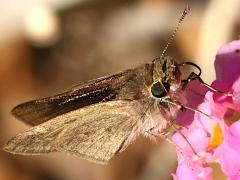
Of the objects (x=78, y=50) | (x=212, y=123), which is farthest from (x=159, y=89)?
(x=78, y=50)

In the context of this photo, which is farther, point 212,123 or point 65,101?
point 65,101

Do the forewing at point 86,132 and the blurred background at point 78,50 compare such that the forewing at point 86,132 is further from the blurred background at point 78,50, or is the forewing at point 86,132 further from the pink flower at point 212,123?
the blurred background at point 78,50

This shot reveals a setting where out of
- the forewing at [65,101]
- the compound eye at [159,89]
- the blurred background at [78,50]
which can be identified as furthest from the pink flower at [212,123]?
the blurred background at [78,50]

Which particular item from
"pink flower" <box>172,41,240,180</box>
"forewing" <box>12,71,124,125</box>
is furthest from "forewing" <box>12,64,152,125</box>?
"pink flower" <box>172,41,240,180</box>

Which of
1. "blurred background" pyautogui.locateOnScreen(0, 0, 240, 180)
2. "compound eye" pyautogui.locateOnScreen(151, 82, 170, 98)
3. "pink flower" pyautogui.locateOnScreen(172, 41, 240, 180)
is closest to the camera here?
"pink flower" pyautogui.locateOnScreen(172, 41, 240, 180)

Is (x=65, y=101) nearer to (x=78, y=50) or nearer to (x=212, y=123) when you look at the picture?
(x=212, y=123)

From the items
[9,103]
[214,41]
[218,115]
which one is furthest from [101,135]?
[9,103]

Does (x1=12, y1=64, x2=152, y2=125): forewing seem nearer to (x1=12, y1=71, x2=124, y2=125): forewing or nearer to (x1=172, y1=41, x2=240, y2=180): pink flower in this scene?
(x1=12, y1=71, x2=124, y2=125): forewing
